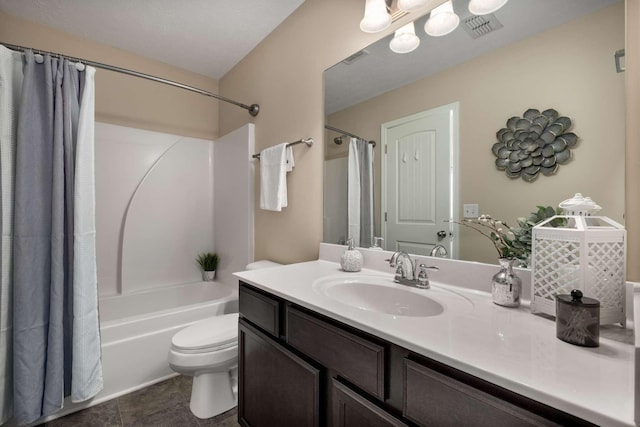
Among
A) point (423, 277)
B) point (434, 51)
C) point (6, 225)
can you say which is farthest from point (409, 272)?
point (6, 225)

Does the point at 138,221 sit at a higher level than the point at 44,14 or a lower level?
lower

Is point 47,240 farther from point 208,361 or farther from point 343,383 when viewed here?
point 343,383

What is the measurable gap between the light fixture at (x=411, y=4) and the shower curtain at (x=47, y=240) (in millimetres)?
1715

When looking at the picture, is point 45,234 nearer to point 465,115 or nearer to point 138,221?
point 138,221

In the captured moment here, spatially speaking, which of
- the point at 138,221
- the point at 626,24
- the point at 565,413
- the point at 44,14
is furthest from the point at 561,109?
the point at 44,14

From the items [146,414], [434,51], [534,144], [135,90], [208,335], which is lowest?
→ [146,414]

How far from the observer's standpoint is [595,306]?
573 mm

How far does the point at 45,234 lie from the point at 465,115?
2076 mm

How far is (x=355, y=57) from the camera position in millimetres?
1471

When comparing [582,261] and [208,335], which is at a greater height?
[582,261]

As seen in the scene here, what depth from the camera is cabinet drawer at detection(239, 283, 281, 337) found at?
106cm

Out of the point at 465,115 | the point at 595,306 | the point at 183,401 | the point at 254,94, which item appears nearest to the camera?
the point at 595,306

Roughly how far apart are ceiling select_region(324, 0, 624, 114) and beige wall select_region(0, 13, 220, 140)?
1.72m

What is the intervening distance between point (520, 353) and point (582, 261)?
1.04 ft
